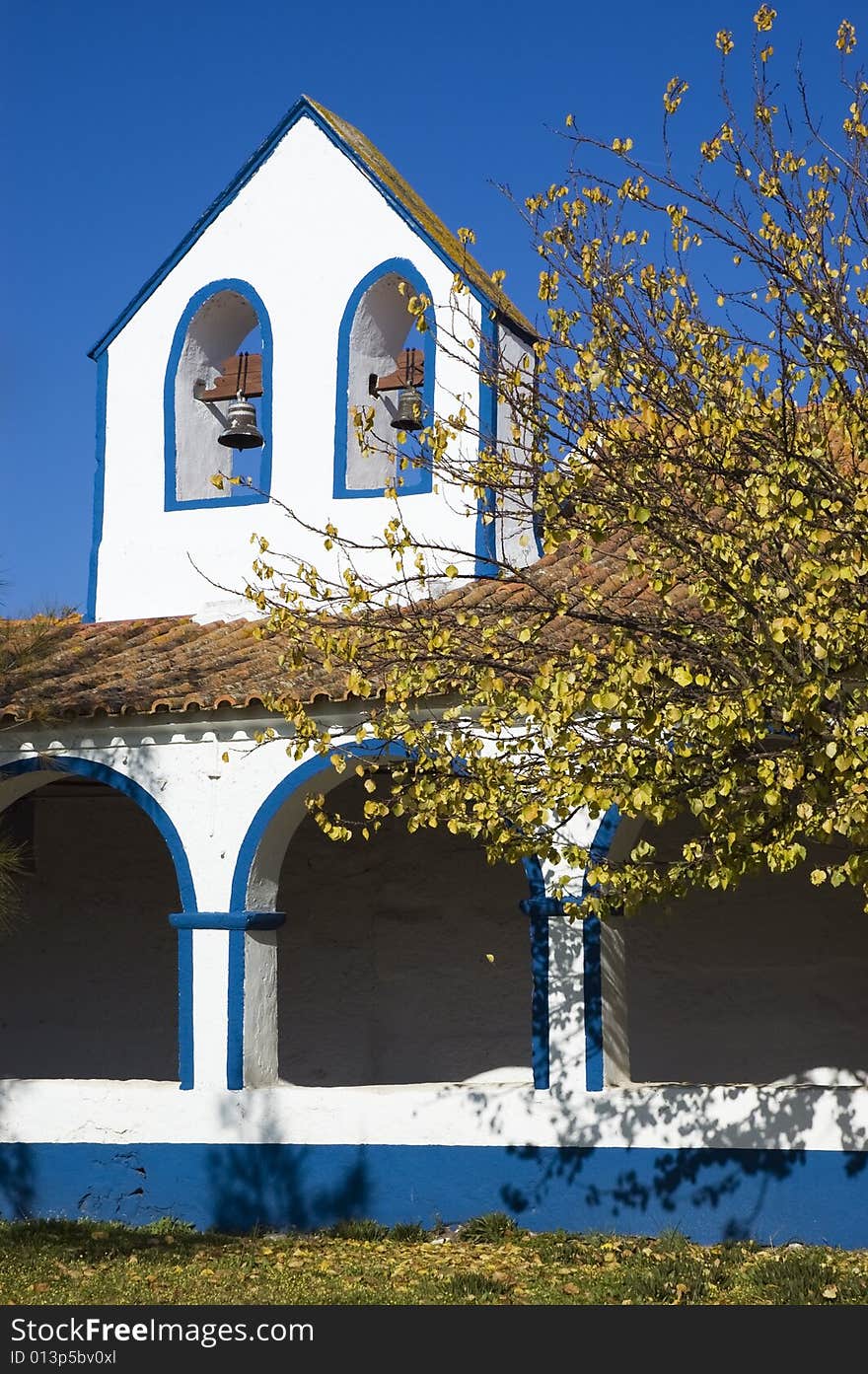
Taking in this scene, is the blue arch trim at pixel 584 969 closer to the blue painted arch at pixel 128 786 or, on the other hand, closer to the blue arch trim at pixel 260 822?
the blue arch trim at pixel 260 822

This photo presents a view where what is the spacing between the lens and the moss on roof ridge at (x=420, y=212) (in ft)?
36.0

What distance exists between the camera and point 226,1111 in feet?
30.8

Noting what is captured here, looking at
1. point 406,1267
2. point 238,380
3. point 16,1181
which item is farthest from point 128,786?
point 406,1267

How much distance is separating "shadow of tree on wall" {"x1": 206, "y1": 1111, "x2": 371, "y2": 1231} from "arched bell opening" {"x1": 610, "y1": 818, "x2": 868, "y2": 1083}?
2460 millimetres

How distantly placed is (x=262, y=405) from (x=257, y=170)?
180cm

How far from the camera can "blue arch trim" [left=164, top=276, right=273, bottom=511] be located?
11.3m

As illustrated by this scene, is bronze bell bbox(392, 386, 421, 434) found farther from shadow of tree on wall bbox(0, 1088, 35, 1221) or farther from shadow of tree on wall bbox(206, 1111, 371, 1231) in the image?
shadow of tree on wall bbox(0, 1088, 35, 1221)

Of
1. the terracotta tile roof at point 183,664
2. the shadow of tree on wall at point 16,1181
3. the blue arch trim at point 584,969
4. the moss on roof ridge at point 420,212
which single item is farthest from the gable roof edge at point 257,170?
the shadow of tree on wall at point 16,1181

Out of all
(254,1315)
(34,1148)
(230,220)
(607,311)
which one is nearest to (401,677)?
(607,311)

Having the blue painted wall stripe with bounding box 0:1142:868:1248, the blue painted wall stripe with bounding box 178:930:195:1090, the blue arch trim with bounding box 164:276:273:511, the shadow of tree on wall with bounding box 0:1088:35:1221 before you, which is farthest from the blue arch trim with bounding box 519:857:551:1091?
the blue arch trim with bounding box 164:276:273:511

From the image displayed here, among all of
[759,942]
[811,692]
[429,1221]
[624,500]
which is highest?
[624,500]

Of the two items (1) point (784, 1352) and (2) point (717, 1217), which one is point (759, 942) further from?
(1) point (784, 1352)

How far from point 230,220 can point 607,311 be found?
5475 millimetres

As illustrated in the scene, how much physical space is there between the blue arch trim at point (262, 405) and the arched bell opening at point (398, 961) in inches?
86.6
